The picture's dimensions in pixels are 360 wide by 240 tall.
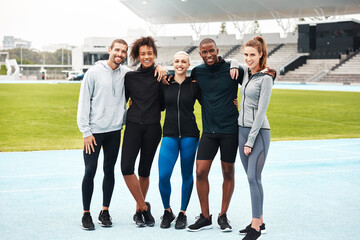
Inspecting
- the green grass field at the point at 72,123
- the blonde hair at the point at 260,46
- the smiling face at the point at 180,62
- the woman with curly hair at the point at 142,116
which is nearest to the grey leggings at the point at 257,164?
the blonde hair at the point at 260,46

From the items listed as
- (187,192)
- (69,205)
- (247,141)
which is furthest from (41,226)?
(247,141)

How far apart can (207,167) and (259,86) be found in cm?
108

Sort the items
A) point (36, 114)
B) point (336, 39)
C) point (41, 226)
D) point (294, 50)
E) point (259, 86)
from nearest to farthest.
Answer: point (259, 86)
point (41, 226)
point (36, 114)
point (336, 39)
point (294, 50)

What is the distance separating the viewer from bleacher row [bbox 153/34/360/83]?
4891cm

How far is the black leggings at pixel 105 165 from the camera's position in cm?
525

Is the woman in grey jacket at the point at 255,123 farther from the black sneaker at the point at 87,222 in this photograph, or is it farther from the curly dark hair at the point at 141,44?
the black sneaker at the point at 87,222

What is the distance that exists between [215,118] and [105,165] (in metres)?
1.37

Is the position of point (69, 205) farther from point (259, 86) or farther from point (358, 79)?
point (358, 79)

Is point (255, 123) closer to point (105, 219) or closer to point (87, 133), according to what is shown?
point (87, 133)

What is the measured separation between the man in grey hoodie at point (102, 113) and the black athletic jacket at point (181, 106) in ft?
0.78

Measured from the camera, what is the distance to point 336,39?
54219mm

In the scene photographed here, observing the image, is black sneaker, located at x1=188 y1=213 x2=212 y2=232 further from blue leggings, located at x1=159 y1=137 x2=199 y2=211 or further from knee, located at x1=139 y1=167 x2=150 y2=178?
knee, located at x1=139 y1=167 x2=150 y2=178

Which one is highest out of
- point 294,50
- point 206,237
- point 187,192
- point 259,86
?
point 294,50

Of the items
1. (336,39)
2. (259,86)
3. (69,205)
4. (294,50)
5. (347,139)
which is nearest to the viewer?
(259,86)
